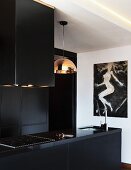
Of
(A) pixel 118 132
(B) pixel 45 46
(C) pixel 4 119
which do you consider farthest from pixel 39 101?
(B) pixel 45 46

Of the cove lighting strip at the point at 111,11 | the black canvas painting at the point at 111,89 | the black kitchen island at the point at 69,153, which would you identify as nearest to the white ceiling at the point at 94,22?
the cove lighting strip at the point at 111,11

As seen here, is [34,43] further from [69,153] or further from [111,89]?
[111,89]

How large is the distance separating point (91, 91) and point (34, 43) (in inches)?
124

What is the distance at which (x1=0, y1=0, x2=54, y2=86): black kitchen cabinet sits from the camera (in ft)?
9.70

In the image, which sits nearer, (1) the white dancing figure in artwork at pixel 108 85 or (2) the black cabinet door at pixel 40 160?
(2) the black cabinet door at pixel 40 160

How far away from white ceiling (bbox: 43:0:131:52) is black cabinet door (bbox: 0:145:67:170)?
1801 mm

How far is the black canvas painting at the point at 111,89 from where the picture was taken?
552 centimetres

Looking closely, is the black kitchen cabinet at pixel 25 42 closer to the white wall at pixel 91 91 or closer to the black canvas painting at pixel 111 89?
the black canvas painting at pixel 111 89

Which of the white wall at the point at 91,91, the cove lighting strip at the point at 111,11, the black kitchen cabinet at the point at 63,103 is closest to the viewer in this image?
the cove lighting strip at the point at 111,11

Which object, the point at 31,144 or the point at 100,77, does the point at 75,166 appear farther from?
the point at 100,77

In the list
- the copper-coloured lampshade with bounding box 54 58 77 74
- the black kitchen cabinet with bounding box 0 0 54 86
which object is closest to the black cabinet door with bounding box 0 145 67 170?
the black kitchen cabinet with bounding box 0 0 54 86

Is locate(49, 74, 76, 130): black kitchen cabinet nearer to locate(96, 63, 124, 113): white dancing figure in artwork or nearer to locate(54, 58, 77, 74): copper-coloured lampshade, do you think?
locate(96, 63, 124, 113): white dancing figure in artwork

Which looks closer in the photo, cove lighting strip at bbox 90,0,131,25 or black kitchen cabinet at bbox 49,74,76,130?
cove lighting strip at bbox 90,0,131,25

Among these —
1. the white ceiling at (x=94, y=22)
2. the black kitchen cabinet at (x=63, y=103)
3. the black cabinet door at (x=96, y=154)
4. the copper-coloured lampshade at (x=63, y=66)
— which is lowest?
the black cabinet door at (x=96, y=154)
